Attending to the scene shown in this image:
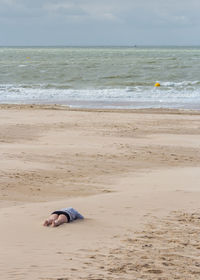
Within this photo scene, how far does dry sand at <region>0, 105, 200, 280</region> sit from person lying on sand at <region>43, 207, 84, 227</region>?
0.26 feet

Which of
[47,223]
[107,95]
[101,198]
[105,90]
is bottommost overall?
[101,198]

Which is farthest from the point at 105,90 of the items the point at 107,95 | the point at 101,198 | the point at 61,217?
the point at 61,217

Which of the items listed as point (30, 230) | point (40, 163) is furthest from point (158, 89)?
point (30, 230)

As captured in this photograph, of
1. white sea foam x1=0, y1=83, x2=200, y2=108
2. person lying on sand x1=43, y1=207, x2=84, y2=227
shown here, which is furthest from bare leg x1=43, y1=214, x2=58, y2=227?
white sea foam x1=0, y1=83, x2=200, y2=108

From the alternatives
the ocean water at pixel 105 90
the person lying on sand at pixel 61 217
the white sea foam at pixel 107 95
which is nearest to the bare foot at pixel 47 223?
the person lying on sand at pixel 61 217

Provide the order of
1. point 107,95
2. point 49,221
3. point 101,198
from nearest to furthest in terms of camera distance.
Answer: point 49,221 → point 101,198 → point 107,95

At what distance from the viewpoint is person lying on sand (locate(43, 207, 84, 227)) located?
5414mm

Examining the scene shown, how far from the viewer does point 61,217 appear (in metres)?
5.46

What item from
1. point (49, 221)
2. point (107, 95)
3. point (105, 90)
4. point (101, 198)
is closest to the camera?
point (49, 221)

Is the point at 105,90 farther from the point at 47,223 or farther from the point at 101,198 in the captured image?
the point at 47,223

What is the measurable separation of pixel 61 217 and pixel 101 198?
1471 mm

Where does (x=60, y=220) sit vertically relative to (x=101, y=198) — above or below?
above

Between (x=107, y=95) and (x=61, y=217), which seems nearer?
(x=61, y=217)

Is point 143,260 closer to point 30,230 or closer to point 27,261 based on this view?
point 27,261
